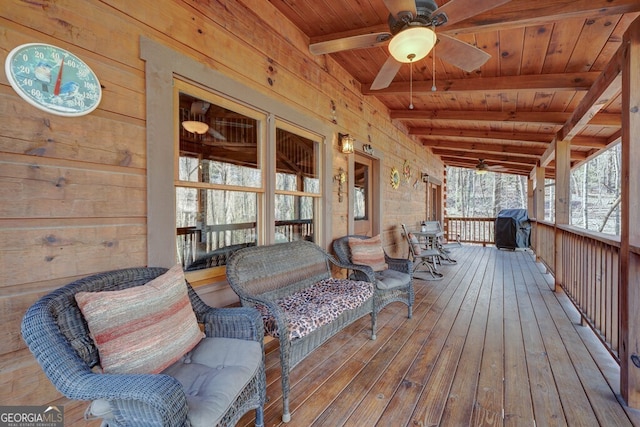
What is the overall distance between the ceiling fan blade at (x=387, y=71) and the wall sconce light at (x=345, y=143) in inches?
30.6

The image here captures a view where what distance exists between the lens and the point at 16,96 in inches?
47.1

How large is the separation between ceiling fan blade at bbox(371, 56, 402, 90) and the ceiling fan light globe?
468mm

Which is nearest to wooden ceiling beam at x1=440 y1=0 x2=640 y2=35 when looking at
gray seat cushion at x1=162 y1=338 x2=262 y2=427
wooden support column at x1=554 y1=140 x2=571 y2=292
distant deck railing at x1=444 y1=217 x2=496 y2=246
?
wooden support column at x1=554 y1=140 x2=571 y2=292

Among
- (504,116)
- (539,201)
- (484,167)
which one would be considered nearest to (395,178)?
(504,116)

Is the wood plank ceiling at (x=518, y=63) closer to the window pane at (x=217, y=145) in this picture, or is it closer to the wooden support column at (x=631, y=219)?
the wooden support column at (x=631, y=219)

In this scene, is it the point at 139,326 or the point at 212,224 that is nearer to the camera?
the point at 139,326

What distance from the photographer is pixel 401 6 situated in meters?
1.73

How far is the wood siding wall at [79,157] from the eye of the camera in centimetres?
119

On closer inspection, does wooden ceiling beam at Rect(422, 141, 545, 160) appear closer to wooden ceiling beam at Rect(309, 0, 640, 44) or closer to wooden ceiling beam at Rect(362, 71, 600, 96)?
wooden ceiling beam at Rect(362, 71, 600, 96)

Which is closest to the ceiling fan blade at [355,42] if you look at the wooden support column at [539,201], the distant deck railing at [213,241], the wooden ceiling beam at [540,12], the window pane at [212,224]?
the wooden ceiling beam at [540,12]

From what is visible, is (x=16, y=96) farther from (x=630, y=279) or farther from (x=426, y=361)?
(x=630, y=279)

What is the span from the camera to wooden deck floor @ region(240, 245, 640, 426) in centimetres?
163

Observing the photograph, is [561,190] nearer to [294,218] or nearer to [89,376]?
[294,218]

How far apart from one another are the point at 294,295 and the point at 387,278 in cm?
111
